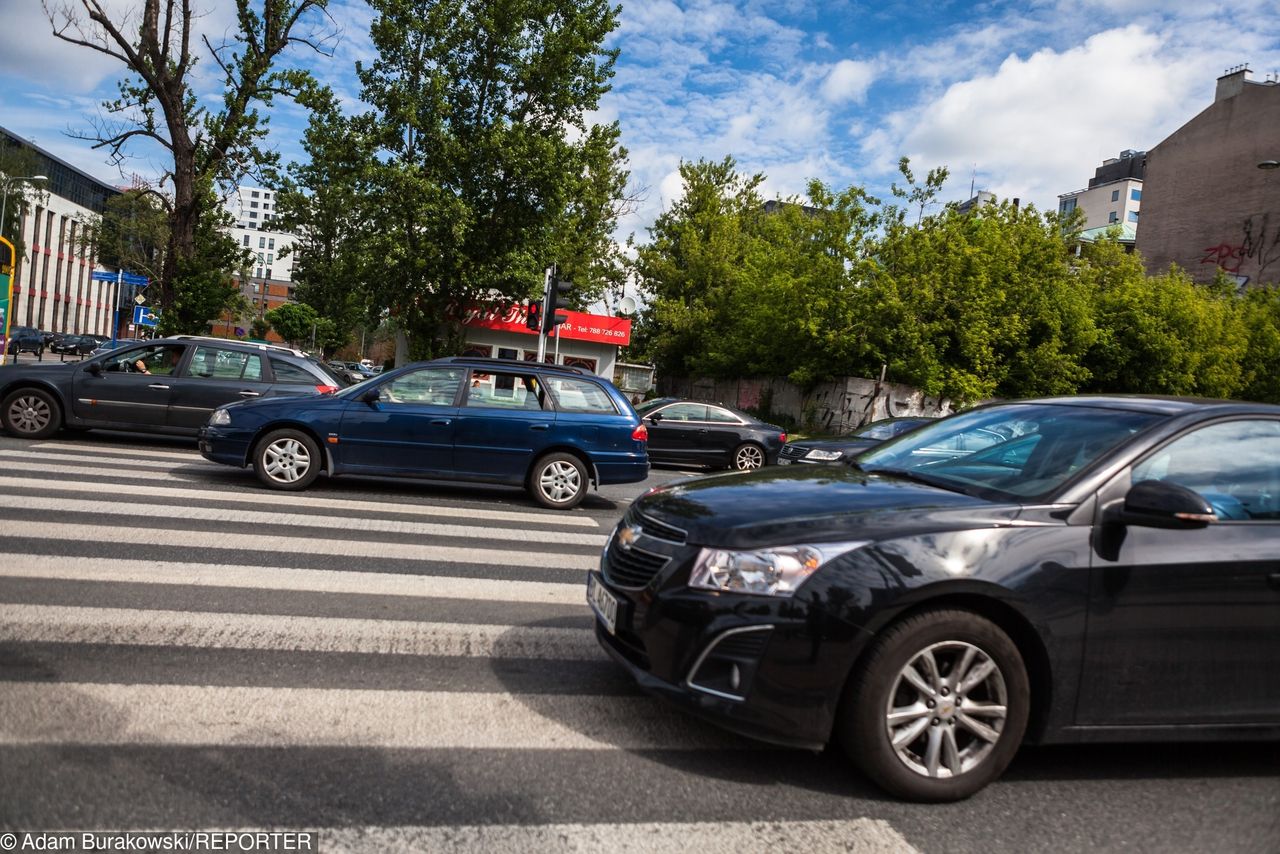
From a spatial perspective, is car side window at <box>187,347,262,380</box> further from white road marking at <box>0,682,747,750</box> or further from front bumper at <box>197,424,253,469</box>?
white road marking at <box>0,682,747,750</box>

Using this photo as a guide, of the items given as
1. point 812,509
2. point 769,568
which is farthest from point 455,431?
point 769,568

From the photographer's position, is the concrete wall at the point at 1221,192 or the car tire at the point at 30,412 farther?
the concrete wall at the point at 1221,192

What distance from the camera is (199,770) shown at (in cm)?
312

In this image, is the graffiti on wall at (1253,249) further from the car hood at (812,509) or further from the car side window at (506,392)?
the car hood at (812,509)

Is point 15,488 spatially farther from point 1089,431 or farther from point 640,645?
point 1089,431

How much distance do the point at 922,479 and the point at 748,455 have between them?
15.0m

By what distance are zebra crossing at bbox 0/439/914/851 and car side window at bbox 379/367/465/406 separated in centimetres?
348

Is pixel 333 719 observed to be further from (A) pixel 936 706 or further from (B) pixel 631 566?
(A) pixel 936 706

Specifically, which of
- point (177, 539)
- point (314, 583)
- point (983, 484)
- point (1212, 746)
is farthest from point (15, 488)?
point (1212, 746)

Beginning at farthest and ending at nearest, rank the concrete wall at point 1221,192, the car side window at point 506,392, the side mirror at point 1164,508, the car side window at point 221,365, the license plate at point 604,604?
the concrete wall at point 1221,192
the car side window at point 221,365
the car side window at point 506,392
the license plate at point 604,604
the side mirror at point 1164,508

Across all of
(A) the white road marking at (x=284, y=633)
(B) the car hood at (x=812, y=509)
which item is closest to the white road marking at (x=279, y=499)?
(A) the white road marking at (x=284, y=633)

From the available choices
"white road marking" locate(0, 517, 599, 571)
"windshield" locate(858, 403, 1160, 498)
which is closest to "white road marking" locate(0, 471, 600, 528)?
"white road marking" locate(0, 517, 599, 571)

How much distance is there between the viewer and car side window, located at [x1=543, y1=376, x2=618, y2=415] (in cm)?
1047

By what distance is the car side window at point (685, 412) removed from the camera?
18375 millimetres
